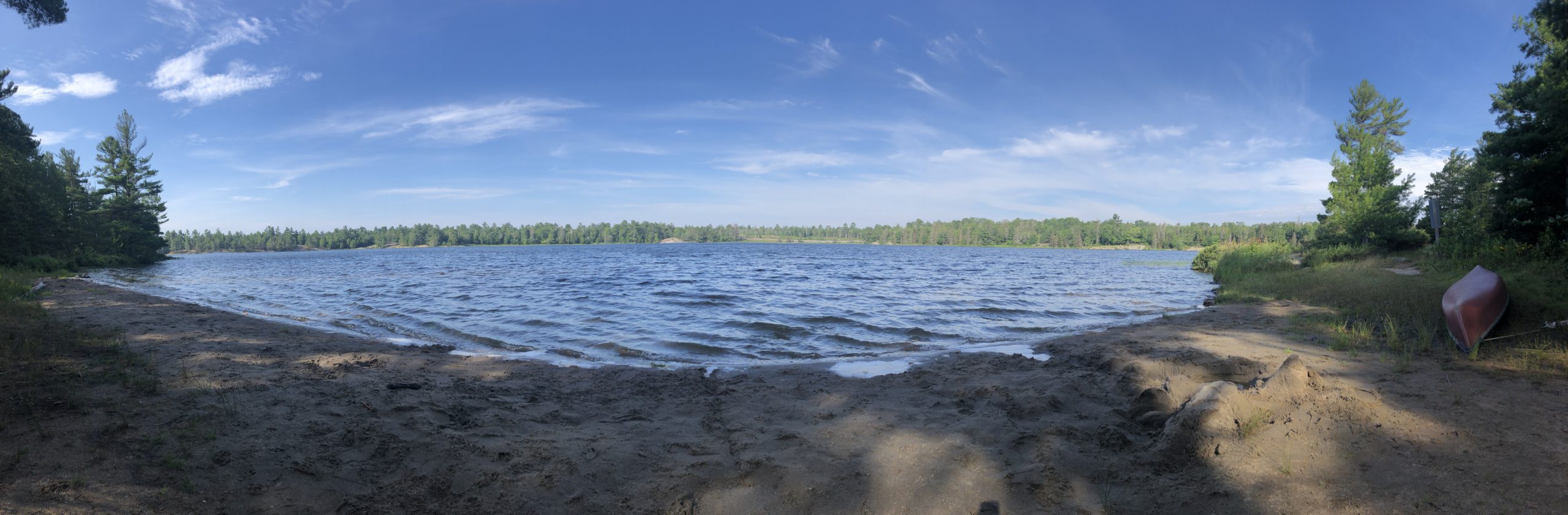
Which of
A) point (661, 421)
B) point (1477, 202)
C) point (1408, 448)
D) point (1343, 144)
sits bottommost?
point (661, 421)

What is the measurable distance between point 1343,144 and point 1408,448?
2059 inches

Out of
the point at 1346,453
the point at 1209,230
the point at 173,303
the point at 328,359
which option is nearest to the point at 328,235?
the point at 173,303

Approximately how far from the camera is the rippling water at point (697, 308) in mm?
12484

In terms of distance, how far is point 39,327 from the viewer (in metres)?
9.16

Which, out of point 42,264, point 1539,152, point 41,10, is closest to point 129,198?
point 42,264

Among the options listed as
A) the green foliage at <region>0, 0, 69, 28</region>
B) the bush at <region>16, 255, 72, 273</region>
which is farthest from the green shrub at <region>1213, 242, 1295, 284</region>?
the bush at <region>16, 255, 72, 273</region>

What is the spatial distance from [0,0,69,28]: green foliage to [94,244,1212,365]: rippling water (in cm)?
720

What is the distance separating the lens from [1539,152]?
45.6 feet

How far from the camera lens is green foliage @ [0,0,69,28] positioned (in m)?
8.27

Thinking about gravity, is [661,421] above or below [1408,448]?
below

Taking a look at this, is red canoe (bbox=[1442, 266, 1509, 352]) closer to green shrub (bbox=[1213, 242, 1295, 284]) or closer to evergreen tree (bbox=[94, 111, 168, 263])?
green shrub (bbox=[1213, 242, 1295, 284])

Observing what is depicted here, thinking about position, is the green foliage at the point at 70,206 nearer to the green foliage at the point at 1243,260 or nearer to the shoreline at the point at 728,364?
the shoreline at the point at 728,364

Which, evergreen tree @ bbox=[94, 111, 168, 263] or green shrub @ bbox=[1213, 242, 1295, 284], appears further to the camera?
evergreen tree @ bbox=[94, 111, 168, 263]

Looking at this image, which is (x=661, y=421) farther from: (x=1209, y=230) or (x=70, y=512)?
(x=1209, y=230)
